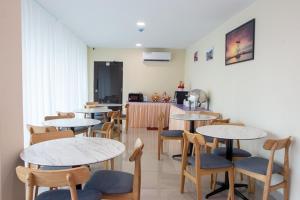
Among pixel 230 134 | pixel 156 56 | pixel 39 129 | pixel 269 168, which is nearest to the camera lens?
pixel 269 168

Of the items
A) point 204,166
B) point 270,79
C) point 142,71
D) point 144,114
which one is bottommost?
point 204,166

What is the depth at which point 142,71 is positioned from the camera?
8.19 meters

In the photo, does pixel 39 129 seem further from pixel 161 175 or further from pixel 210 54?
pixel 210 54

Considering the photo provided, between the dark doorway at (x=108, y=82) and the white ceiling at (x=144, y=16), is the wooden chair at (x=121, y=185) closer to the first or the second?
the white ceiling at (x=144, y=16)

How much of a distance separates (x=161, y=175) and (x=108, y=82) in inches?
203

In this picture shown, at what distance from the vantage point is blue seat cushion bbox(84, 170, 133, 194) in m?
1.97

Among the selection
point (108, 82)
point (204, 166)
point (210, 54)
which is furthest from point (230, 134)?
point (108, 82)

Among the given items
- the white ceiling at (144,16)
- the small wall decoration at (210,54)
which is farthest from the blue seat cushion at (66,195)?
the small wall decoration at (210,54)

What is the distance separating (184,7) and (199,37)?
246 cm

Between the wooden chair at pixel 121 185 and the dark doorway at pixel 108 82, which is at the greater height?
the dark doorway at pixel 108 82

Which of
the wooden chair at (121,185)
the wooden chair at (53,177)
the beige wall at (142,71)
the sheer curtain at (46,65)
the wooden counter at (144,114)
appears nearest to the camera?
the wooden chair at (53,177)

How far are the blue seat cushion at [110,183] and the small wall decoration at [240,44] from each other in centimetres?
260

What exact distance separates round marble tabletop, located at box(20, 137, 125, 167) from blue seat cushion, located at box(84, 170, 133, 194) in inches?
10.6

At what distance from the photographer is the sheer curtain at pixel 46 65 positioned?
12.3 ft
